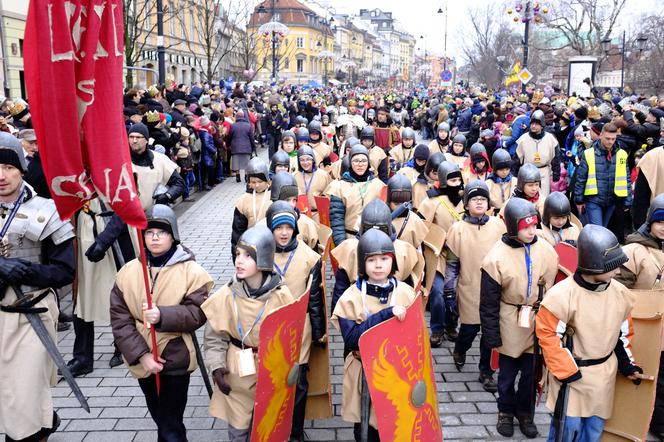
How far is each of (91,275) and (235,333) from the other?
2.30 metres

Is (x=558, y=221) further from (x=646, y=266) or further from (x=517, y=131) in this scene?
(x=517, y=131)

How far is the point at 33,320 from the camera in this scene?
3738 mm

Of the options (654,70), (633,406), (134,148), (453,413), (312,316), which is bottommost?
(453,413)

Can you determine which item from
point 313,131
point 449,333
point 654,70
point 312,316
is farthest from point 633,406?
point 654,70

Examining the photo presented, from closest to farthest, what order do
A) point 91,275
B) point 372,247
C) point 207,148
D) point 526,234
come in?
point 372,247, point 526,234, point 91,275, point 207,148

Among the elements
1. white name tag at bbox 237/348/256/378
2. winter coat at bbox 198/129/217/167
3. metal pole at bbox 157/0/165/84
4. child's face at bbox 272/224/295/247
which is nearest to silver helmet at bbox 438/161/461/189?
child's face at bbox 272/224/295/247

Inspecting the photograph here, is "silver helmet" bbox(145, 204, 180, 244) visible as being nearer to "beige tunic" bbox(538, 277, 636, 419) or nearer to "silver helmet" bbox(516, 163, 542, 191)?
"beige tunic" bbox(538, 277, 636, 419)

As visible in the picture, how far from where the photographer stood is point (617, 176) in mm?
7965

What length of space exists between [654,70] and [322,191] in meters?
35.5

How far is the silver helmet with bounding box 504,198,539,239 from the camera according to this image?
4.56 m

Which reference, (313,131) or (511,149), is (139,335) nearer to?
(313,131)

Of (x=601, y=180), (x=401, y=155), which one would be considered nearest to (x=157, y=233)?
(x=601, y=180)

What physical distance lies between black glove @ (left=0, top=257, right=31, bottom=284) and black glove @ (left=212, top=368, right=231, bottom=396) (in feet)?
4.07

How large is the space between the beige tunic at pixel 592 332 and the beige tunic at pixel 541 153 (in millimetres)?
6210
